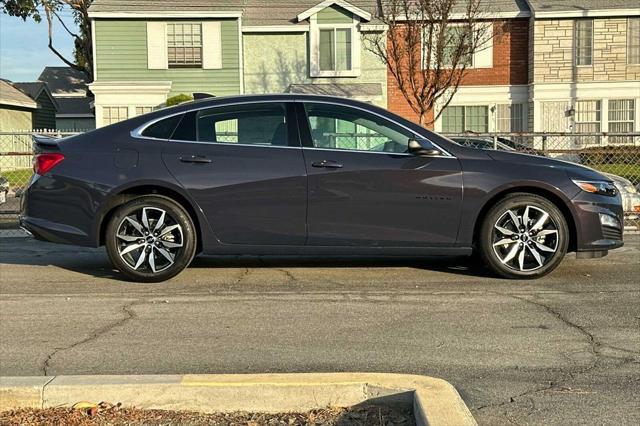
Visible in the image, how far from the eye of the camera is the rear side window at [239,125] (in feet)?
21.1

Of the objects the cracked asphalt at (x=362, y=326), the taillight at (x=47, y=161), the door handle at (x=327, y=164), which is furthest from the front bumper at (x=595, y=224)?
the taillight at (x=47, y=161)

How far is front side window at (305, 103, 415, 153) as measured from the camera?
21.1 feet

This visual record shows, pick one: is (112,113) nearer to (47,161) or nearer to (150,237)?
(47,161)

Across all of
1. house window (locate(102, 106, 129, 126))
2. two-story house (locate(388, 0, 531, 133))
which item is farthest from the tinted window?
house window (locate(102, 106, 129, 126))

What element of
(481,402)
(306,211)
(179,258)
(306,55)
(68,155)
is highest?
(306,55)

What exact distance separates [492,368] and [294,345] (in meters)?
1.30

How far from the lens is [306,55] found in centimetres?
2578

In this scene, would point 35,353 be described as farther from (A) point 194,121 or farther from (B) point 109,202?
(A) point 194,121

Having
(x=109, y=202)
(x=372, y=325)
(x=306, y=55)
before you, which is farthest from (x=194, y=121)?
(x=306, y=55)

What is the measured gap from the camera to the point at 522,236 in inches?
253

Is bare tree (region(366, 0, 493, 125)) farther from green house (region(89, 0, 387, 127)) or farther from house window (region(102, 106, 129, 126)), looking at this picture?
house window (region(102, 106, 129, 126))

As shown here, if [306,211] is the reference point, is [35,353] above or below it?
below

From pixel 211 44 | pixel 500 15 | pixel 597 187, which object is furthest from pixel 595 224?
pixel 211 44

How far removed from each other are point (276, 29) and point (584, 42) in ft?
37.3
